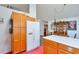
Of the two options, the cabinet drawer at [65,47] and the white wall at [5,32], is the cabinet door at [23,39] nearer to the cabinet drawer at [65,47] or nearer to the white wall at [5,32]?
the white wall at [5,32]

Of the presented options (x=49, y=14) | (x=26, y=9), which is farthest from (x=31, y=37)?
(x=49, y=14)

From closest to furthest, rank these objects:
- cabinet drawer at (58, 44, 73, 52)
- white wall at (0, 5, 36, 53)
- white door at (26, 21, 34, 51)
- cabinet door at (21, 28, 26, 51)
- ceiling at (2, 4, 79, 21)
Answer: cabinet drawer at (58, 44, 73, 52) < white wall at (0, 5, 36, 53) < cabinet door at (21, 28, 26, 51) < white door at (26, 21, 34, 51) < ceiling at (2, 4, 79, 21)

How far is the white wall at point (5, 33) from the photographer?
438cm

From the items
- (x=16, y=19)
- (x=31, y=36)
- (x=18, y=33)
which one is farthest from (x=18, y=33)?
(x=31, y=36)

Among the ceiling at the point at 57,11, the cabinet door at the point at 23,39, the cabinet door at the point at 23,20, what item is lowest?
the cabinet door at the point at 23,39

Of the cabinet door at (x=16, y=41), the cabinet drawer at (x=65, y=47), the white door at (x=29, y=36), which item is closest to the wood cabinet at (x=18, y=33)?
the cabinet door at (x=16, y=41)

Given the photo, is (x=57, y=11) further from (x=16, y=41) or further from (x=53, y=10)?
(x=16, y=41)

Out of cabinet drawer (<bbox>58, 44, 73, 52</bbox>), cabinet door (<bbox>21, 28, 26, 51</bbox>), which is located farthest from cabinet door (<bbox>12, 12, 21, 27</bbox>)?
cabinet drawer (<bbox>58, 44, 73, 52</bbox>)

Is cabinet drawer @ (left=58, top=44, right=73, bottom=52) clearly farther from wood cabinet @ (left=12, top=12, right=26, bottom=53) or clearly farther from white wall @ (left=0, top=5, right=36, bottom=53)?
white wall @ (left=0, top=5, right=36, bottom=53)

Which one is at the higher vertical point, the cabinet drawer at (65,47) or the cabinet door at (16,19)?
the cabinet door at (16,19)

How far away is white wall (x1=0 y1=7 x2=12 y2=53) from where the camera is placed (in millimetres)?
4380

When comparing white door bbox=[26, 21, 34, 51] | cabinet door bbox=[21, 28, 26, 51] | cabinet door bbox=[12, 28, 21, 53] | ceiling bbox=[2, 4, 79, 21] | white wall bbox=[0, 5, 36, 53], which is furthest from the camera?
ceiling bbox=[2, 4, 79, 21]

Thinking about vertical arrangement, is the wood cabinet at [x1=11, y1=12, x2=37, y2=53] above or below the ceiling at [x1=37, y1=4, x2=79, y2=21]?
below

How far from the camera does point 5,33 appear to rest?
178 inches
